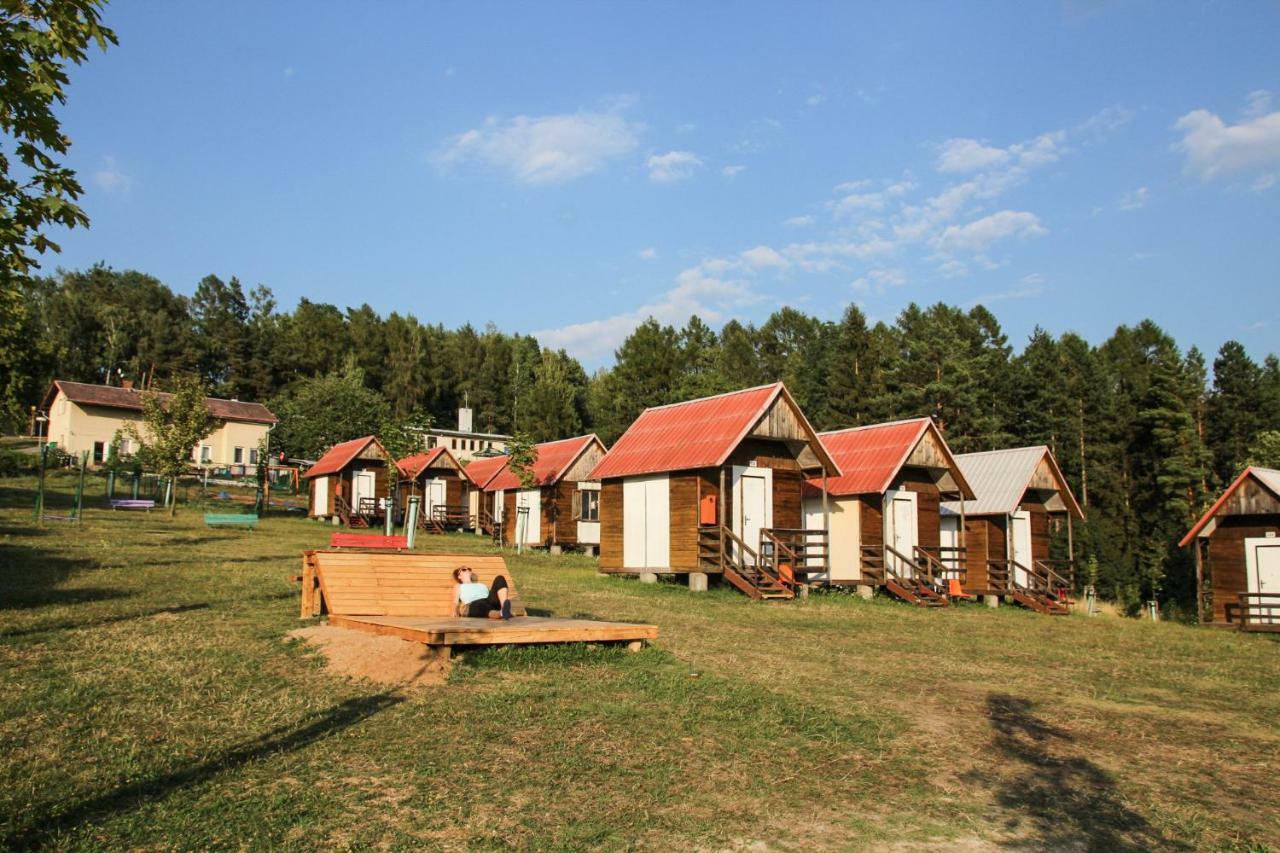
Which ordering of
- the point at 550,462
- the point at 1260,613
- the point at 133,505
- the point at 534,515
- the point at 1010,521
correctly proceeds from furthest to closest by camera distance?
1. the point at 550,462
2. the point at 534,515
3. the point at 133,505
4. the point at 1010,521
5. the point at 1260,613

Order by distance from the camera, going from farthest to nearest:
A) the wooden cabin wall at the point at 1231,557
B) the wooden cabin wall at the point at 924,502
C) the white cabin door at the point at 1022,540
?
the white cabin door at the point at 1022,540
the wooden cabin wall at the point at 924,502
the wooden cabin wall at the point at 1231,557

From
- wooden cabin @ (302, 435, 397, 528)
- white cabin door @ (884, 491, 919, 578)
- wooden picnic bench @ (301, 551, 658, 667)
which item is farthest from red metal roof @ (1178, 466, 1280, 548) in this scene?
wooden cabin @ (302, 435, 397, 528)

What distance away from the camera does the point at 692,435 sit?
28.1 metres

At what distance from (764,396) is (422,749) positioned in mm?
19980

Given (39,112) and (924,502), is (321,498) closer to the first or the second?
(924,502)

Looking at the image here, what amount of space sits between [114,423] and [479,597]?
6484cm

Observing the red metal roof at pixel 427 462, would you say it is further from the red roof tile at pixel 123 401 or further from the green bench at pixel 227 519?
the red roof tile at pixel 123 401

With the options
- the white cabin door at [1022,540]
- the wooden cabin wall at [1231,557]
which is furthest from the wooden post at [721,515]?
the wooden cabin wall at [1231,557]

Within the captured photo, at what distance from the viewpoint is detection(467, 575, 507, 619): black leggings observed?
514 inches

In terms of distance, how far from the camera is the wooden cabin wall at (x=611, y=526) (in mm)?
29406

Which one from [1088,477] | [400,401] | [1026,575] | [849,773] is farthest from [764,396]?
[400,401]

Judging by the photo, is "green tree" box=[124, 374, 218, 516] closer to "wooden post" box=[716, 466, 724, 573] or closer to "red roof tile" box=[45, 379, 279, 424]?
"red roof tile" box=[45, 379, 279, 424]

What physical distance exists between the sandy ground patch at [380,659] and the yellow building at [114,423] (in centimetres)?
5563

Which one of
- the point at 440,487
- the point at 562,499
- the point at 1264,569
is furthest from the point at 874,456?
the point at 440,487
